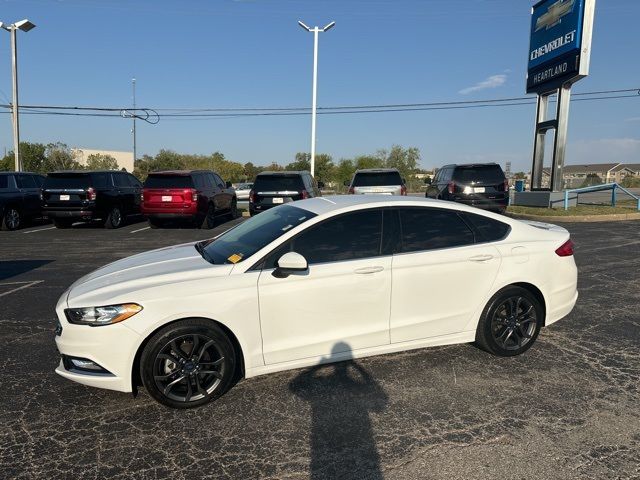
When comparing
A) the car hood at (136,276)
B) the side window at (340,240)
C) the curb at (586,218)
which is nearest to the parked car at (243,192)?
the curb at (586,218)

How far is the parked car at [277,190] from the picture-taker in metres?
13.3

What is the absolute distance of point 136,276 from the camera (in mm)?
3508

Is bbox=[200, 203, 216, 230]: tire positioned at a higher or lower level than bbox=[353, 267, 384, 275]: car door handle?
lower

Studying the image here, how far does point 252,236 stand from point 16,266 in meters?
6.66

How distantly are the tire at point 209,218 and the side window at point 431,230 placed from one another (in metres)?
10.6

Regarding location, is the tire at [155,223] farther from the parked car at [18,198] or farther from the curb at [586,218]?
the curb at [586,218]

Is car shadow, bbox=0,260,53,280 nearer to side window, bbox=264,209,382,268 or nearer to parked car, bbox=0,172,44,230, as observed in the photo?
parked car, bbox=0,172,44,230

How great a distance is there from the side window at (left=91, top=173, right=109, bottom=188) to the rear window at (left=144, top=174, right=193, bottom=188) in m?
1.59

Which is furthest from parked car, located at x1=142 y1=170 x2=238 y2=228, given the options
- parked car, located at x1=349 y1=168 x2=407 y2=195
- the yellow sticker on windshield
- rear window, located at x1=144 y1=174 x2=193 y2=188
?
the yellow sticker on windshield

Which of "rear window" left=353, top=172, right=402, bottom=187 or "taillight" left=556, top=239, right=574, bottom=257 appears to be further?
"rear window" left=353, top=172, right=402, bottom=187

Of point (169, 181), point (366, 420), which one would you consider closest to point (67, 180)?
point (169, 181)

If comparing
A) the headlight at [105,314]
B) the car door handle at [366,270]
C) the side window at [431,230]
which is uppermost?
the side window at [431,230]

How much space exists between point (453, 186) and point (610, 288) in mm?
8245

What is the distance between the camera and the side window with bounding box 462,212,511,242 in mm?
4207
